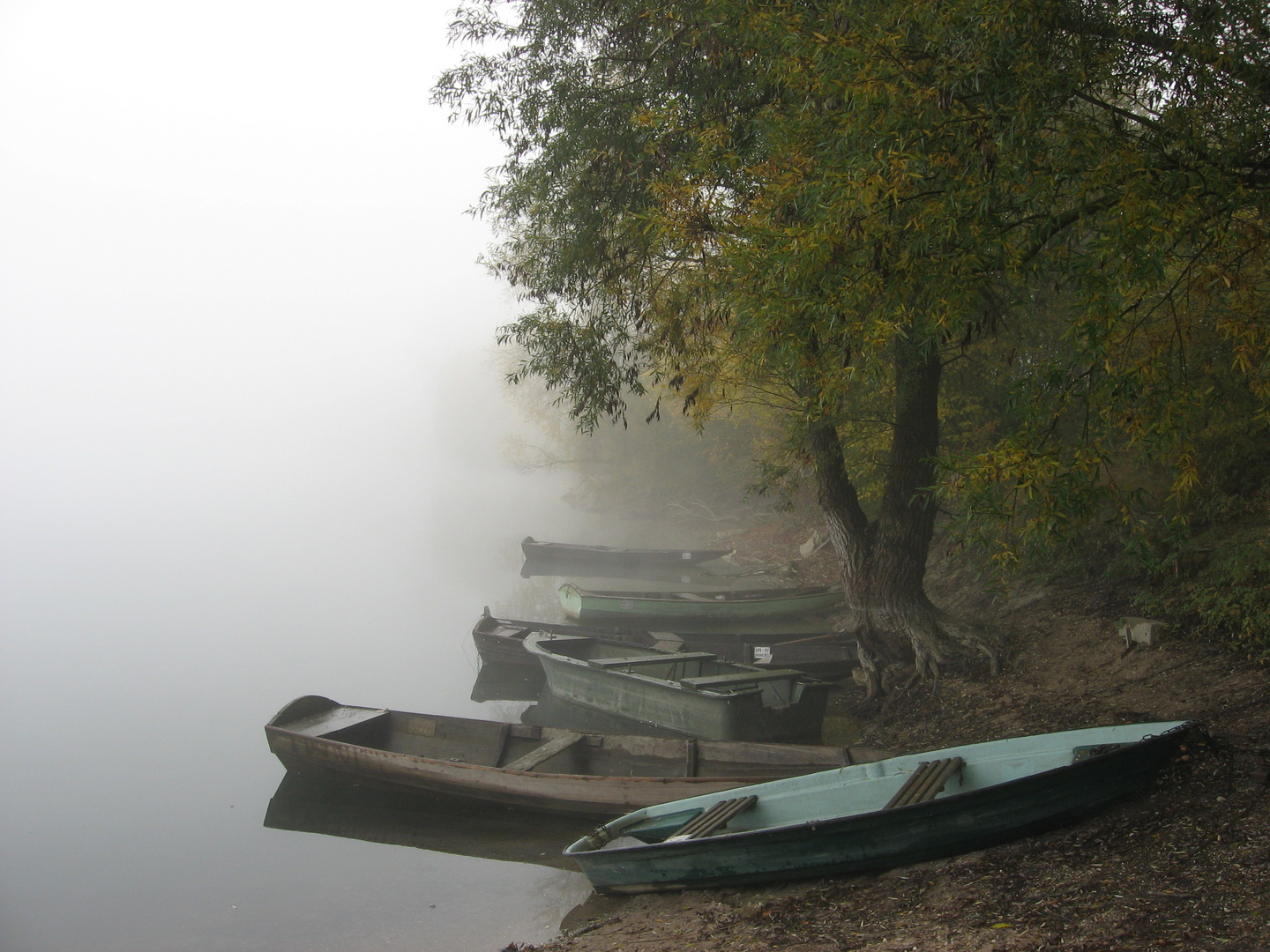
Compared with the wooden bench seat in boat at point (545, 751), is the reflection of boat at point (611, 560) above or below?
above

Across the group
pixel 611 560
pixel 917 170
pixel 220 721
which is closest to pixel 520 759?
pixel 917 170

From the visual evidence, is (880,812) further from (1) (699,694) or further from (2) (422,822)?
(2) (422,822)

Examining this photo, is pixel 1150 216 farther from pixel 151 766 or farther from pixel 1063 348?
pixel 151 766

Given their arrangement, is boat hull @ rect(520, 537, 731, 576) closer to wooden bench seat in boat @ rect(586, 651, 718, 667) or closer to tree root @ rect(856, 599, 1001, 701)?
wooden bench seat in boat @ rect(586, 651, 718, 667)

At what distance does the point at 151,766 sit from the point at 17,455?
104844 millimetres

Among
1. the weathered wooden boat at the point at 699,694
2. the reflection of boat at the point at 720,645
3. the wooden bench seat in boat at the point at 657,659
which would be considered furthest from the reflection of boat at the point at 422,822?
the reflection of boat at the point at 720,645

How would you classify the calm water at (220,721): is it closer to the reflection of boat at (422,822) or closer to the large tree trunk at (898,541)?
the reflection of boat at (422,822)

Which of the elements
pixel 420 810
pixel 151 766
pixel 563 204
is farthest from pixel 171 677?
pixel 563 204

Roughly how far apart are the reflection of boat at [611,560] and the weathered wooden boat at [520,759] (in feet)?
44.1

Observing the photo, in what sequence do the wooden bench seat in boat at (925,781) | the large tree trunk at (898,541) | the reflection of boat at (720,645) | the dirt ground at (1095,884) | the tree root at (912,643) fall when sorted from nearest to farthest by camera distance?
1. the dirt ground at (1095,884)
2. the wooden bench seat in boat at (925,781)
3. the large tree trunk at (898,541)
4. the tree root at (912,643)
5. the reflection of boat at (720,645)

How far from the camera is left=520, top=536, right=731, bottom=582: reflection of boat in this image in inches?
906

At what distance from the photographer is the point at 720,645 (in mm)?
13273

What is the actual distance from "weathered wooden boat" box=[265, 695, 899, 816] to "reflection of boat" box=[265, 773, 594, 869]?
0.25m

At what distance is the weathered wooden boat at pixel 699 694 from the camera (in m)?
8.78
